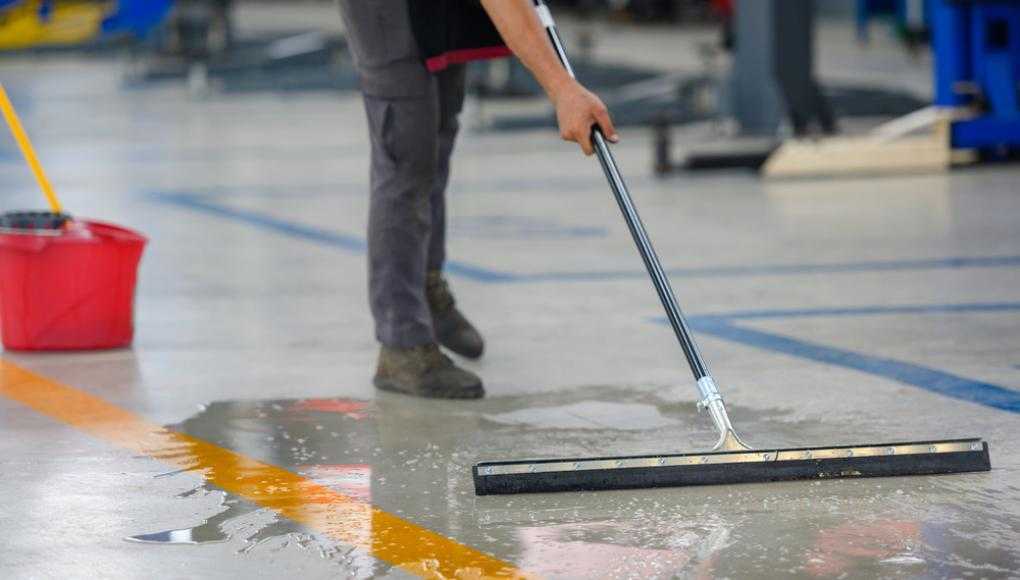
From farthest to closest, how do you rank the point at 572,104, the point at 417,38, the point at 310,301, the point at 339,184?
the point at 339,184 < the point at 310,301 < the point at 417,38 < the point at 572,104

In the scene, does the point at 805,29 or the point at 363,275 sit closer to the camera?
the point at 363,275

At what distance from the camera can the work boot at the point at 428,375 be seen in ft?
13.9

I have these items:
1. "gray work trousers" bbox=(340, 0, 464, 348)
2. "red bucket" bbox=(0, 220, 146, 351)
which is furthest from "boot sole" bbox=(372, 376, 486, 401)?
"red bucket" bbox=(0, 220, 146, 351)

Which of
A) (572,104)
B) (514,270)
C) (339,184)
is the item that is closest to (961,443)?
(572,104)

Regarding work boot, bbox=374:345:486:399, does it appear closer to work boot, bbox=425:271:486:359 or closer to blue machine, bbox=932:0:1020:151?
work boot, bbox=425:271:486:359

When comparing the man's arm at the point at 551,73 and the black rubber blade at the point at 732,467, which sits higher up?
the man's arm at the point at 551,73

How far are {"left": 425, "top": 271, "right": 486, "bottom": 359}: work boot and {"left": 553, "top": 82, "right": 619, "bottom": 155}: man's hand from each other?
1.11 m

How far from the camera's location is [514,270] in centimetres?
656

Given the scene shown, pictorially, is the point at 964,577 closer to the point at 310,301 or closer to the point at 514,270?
the point at 310,301

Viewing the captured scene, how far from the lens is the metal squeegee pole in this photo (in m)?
3.44

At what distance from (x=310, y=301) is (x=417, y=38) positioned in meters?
1.80

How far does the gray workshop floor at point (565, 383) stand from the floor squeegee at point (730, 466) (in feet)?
0.12

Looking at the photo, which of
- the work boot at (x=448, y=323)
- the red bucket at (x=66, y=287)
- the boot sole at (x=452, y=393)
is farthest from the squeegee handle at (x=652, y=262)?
the red bucket at (x=66, y=287)

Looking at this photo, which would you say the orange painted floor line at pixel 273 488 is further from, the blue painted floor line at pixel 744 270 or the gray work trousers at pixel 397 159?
the blue painted floor line at pixel 744 270
